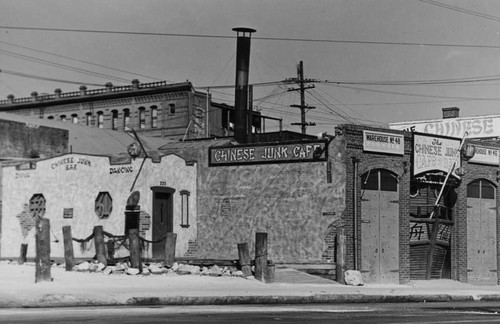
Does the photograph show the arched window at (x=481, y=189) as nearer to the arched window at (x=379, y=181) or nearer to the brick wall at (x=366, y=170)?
the brick wall at (x=366, y=170)

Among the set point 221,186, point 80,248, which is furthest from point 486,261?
point 80,248

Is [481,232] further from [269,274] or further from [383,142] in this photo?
[269,274]

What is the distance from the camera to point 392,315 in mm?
16234

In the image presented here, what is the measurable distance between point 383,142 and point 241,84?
53.2 ft

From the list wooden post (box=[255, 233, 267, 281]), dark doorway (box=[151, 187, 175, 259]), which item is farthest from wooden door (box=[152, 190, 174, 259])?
wooden post (box=[255, 233, 267, 281])

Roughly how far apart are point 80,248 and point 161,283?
10.4m

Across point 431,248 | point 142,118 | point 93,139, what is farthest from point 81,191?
point 142,118

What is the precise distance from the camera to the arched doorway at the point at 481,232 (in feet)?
108

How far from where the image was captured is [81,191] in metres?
32.7

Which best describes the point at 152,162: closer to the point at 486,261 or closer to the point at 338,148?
the point at 338,148

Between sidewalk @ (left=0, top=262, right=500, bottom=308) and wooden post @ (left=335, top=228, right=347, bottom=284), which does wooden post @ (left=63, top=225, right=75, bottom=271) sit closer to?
sidewalk @ (left=0, top=262, right=500, bottom=308)

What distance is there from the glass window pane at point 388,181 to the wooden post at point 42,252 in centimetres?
1328

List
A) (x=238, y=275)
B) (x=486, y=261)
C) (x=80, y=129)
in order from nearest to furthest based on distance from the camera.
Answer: (x=238, y=275) < (x=486, y=261) < (x=80, y=129)

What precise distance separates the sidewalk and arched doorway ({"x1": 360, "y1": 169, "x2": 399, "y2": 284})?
3.24 ft
